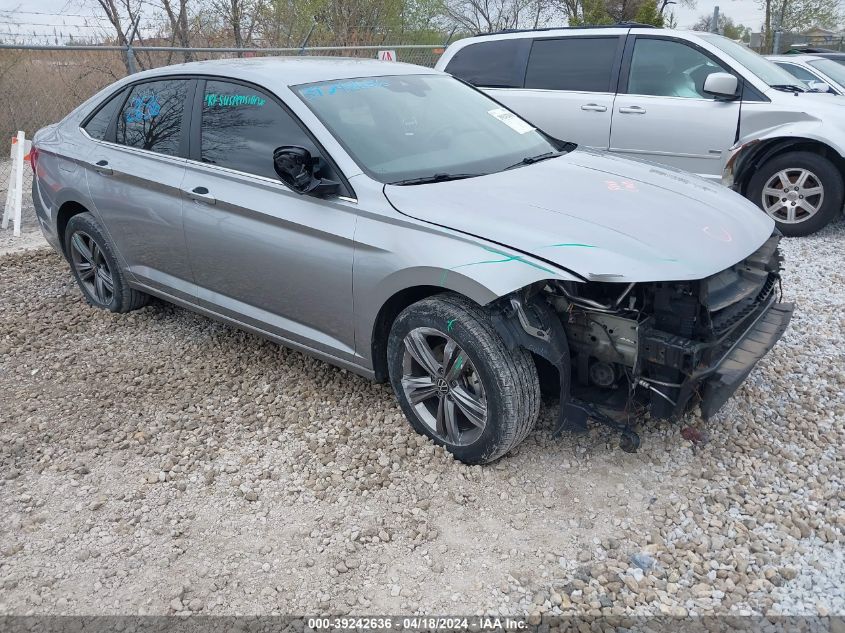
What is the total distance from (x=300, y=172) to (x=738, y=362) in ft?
7.01

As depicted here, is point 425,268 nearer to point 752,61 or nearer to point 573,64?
point 573,64

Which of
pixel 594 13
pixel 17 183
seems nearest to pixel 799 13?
pixel 594 13

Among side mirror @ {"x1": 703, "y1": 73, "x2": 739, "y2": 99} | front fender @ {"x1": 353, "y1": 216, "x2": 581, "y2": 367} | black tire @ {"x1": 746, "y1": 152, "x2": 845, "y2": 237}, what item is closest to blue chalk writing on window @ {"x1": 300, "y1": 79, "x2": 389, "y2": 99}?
front fender @ {"x1": 353, "y1": 216, "x2": 581, "y2": 367}

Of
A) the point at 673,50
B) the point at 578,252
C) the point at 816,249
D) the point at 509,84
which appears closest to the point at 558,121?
the point at 509,84

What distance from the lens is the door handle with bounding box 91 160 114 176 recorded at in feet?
15.2

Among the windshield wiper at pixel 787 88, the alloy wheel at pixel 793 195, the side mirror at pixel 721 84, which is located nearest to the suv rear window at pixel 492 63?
the side mirror at pixel 721 84

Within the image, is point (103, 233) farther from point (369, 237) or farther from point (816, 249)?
point (816, 249)

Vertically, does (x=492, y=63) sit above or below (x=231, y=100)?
above

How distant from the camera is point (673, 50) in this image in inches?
262

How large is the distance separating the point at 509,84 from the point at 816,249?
336 cm

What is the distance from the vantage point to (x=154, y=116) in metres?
4.48

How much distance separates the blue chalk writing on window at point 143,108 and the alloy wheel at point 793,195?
517 centimetres

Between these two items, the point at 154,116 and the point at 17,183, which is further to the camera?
the point at 17,183

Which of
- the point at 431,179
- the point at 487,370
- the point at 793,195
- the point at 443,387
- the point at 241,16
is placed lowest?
the point at 443,387
